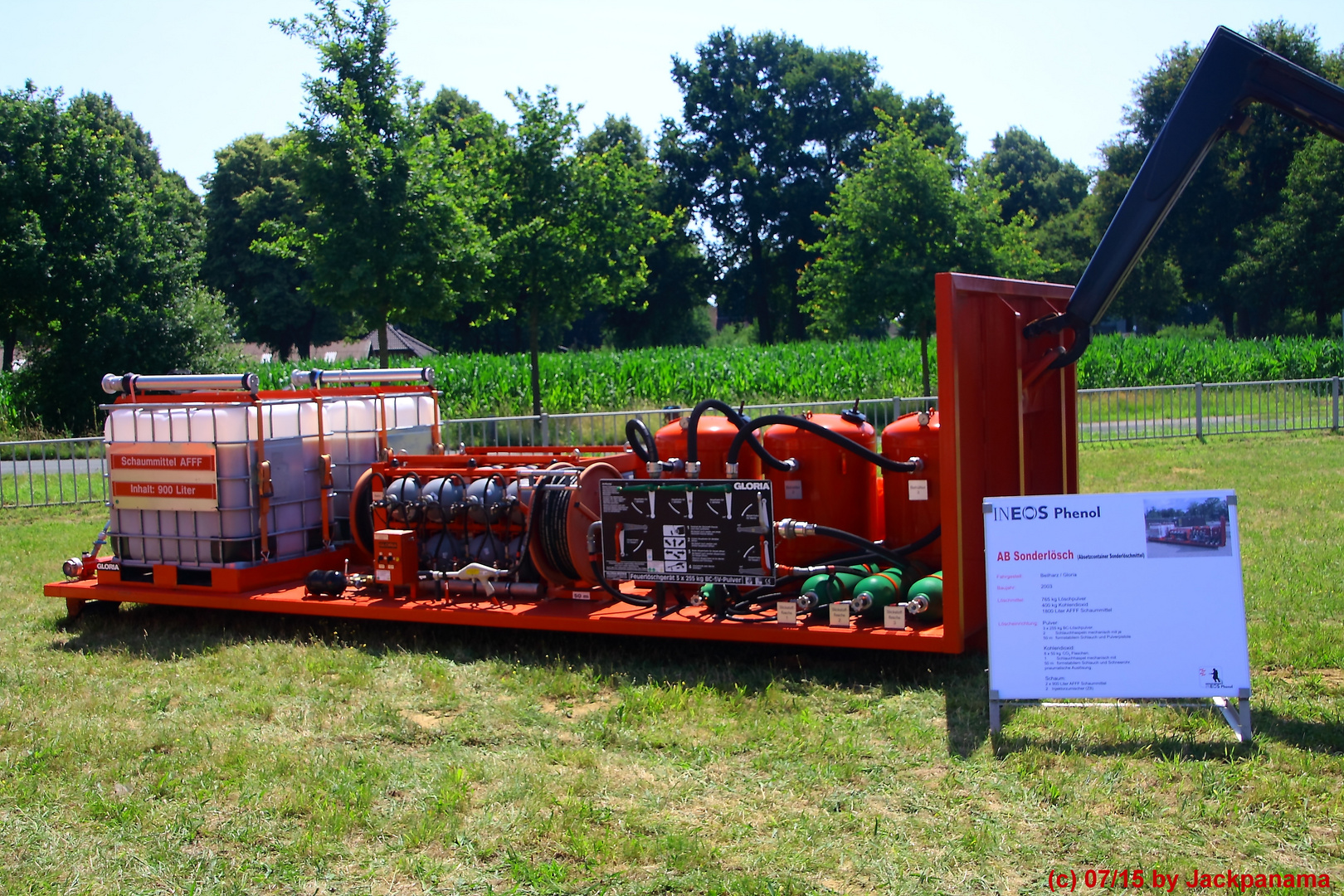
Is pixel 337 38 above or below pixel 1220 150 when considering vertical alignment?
below

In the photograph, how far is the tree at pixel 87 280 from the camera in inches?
1092

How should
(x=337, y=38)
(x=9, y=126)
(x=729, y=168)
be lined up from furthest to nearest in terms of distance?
(x=729, y=168) → (x=9, y=126) → (x=337, y=38)

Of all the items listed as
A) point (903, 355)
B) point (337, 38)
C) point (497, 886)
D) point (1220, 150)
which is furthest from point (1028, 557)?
point (1220, 150)

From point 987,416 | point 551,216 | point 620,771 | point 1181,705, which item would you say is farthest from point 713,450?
point 551,216

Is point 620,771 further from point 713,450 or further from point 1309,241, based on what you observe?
point 1309,241

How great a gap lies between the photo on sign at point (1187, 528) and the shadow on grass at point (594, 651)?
1.26 meters

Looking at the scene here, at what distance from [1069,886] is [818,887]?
0.89m

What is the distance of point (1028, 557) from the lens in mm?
5551

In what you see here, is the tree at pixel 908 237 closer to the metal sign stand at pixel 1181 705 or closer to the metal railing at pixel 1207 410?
the metal railing at pixel 1207 410

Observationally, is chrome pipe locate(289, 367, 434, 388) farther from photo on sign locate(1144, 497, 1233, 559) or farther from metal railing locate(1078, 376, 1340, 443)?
metal railing locate(1078, 376, 1340, 443)

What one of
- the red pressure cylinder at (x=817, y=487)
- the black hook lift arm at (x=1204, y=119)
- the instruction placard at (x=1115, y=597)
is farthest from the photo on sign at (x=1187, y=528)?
the red pressure cylinder at (x=817, y=487)

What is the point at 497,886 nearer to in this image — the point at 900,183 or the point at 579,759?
the point at 579,759

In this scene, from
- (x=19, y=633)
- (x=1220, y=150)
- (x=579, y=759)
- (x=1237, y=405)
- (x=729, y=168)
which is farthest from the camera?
(x=729, y=168)

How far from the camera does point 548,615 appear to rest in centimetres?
712
